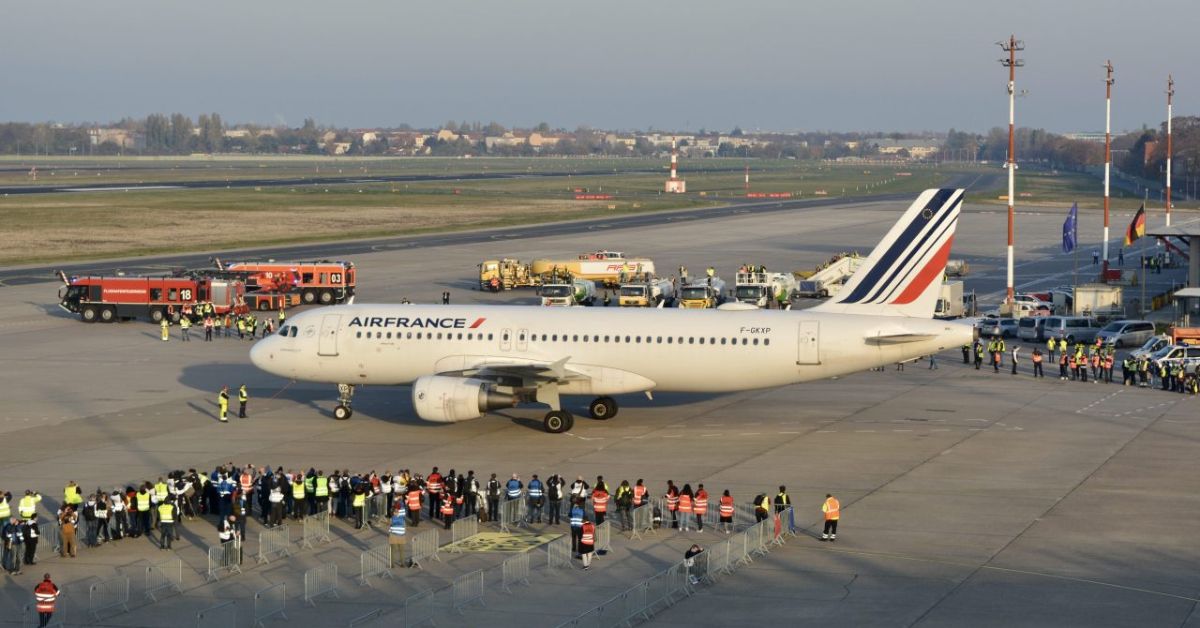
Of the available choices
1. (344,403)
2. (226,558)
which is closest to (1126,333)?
(344,403)

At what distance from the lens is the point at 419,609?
28969 mm

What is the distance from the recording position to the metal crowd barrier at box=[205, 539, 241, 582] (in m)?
32.0

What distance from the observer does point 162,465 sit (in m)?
43.2

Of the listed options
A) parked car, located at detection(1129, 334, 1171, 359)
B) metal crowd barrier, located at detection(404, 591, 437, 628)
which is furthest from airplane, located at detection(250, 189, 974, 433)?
parked car, located at detection(1129, 334, 1171, 359)

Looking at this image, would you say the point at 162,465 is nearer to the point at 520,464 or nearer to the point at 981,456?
the point at 520,464

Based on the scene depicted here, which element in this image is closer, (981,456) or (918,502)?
(918,502)

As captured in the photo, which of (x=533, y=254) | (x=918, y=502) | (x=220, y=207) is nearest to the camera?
(x=918, y=502)

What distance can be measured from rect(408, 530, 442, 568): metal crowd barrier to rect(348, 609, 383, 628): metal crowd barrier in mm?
3916

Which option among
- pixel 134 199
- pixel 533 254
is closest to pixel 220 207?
pixel 134 199

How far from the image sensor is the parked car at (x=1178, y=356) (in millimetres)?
63750

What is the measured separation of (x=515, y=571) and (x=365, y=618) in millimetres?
4003

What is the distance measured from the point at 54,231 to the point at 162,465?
103 metres

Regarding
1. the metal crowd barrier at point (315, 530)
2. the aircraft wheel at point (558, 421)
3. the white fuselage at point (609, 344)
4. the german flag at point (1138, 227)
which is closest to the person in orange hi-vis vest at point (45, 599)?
the metal crowd barrier at point (315, 530)

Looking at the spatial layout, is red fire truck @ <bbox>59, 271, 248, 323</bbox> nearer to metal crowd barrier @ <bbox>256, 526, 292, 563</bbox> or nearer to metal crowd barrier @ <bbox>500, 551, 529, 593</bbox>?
metal crowd barrier @ <bbox>256, 526, 292, 563</bbox>
